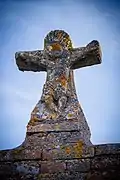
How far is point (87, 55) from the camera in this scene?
657cm

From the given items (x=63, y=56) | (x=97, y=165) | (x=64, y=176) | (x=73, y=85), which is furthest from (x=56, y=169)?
(x=63, y=56)

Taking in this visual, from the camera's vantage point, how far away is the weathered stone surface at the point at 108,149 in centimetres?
542

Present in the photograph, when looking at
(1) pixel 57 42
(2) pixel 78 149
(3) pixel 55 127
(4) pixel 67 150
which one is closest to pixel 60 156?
(4) pixel 67 150

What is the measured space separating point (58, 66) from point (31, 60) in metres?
0.55

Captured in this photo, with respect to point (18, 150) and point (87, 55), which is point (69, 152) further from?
point (87, 55)

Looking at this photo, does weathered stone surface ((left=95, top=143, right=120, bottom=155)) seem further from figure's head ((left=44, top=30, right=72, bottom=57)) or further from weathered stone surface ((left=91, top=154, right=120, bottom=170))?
figure's head ((left=44, top=30, right=72, bottom=57))

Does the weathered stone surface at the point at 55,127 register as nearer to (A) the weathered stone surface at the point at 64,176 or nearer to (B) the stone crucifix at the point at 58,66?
(B) the stone crucifix at the point at 58,66

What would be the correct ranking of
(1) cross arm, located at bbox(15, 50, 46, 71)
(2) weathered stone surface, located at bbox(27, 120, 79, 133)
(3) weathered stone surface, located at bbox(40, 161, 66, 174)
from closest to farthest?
1. (3) weathered stone surface, located at bbox(40, 161, 66, 174)
2. (2) weathered stone surface, located at bbox(27, 120, 79, 133)
3. (1) cross arm, located at bbox(15, 50, 46, 71)

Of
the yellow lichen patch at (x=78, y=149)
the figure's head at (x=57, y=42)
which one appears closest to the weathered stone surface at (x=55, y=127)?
the yellow lichen patch at (x=78, y=149)

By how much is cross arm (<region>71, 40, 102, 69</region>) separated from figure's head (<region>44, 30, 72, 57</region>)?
6.7 inches

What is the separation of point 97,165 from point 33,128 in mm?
1105

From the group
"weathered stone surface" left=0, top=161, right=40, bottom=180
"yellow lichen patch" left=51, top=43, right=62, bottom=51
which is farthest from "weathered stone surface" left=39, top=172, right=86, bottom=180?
"yellow lichen patch" left=51, top=43, right=62, bottom=51

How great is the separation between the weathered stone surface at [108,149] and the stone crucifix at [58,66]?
627mm

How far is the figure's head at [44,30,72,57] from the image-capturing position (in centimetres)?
657
